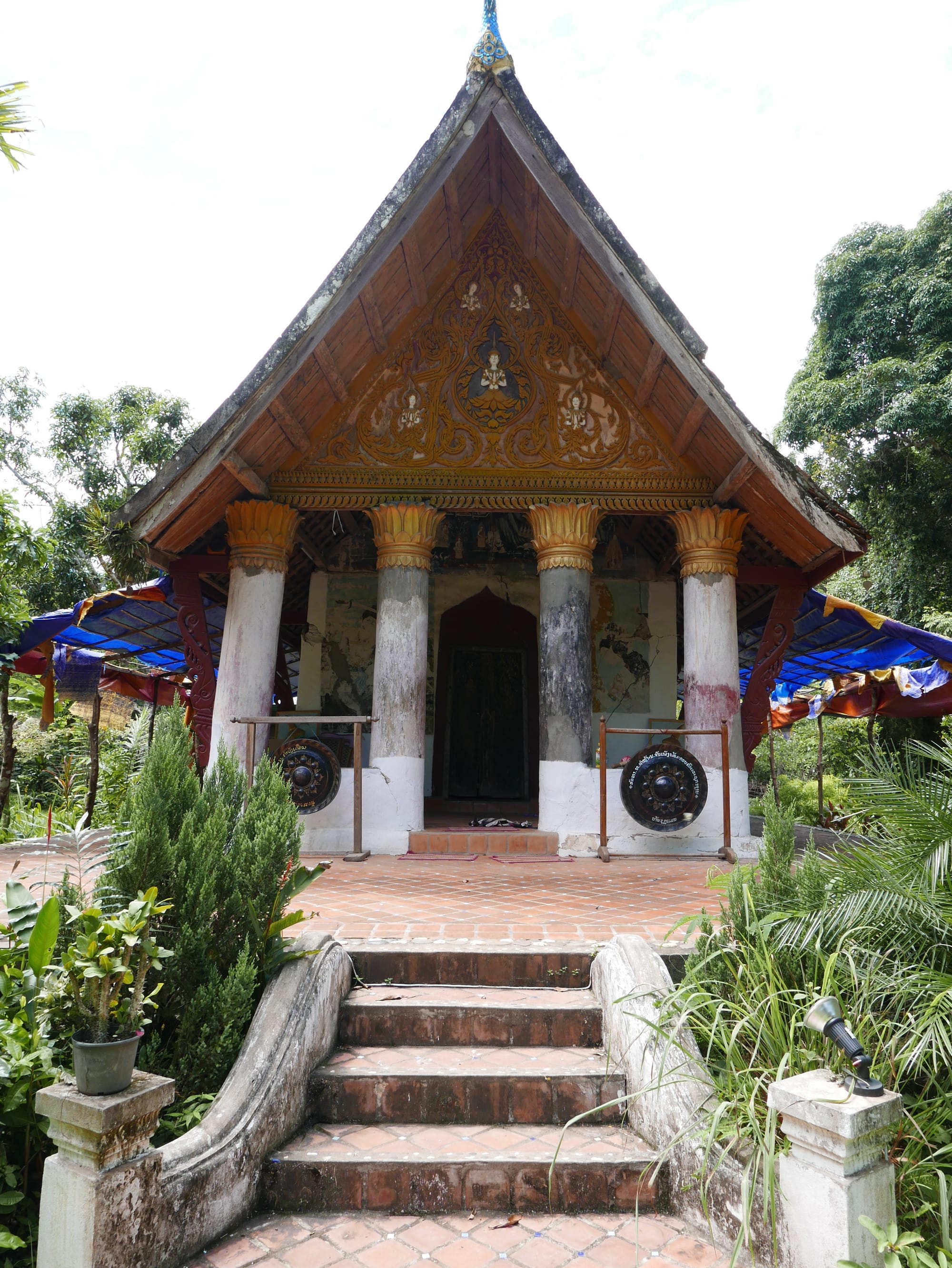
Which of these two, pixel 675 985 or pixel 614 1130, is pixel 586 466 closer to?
pixel 675 985

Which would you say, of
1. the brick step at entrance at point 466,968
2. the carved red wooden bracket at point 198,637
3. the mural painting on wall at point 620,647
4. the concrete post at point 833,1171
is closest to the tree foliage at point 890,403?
→ the mural painting on wall at point 620,647

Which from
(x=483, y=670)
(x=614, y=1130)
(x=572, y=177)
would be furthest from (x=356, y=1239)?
(x=483, y=670)

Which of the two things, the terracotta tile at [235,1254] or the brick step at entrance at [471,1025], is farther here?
the brick step at entrance at [471,1025]

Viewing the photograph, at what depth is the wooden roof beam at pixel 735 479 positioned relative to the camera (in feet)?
23.1

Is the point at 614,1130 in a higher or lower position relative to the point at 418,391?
lower

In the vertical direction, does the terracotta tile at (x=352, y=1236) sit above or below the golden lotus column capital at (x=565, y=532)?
below

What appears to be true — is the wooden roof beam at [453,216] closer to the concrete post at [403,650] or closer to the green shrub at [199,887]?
the concrete post at [403,650]

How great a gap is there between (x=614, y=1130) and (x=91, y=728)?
26.7 feet

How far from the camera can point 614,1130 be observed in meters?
3.20

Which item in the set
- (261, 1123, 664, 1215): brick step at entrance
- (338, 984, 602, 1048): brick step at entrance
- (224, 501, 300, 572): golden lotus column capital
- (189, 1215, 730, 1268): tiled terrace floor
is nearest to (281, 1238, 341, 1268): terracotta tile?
(189, 1215, 730, 1268): tiled terrace floor

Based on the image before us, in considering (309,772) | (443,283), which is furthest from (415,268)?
(309,772)

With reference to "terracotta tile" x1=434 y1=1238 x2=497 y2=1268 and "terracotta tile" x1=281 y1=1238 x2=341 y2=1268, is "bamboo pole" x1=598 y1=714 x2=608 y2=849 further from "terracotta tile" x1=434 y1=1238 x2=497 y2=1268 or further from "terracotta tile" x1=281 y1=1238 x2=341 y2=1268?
"terracotta tile" x1=281 y1=1238 x2=341 y2=1268

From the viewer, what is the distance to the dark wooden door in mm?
10453

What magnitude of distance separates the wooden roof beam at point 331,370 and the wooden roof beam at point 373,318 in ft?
1.53
